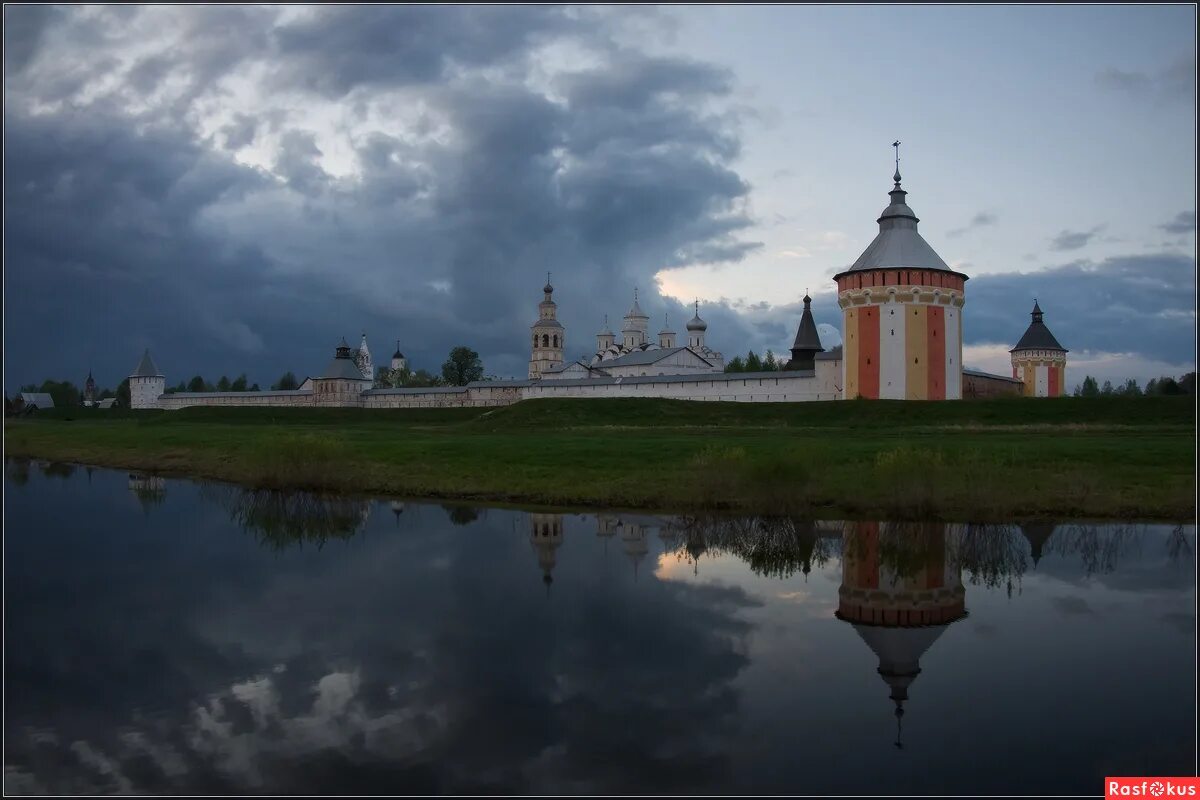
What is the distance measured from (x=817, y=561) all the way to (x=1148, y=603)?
379 centimetres

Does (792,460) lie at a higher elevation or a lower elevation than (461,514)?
higher

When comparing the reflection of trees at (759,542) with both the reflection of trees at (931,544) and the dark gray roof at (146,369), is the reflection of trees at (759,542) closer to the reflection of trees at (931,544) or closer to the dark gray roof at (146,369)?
the reflection of trees at (931,544)

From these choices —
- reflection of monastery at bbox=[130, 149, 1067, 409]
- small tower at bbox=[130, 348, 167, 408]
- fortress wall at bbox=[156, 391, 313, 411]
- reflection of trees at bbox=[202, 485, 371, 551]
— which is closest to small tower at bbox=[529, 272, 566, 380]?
reflection of monastery at bbox=[130, 149, 1067, 409]

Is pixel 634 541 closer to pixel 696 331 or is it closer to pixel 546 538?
pixel 546 538

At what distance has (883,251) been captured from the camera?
3459cm

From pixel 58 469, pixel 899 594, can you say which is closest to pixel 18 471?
pixel 58 469

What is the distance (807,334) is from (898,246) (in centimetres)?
1360

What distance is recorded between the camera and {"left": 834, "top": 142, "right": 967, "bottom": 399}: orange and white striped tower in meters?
33.6

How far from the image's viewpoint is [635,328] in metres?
74.0

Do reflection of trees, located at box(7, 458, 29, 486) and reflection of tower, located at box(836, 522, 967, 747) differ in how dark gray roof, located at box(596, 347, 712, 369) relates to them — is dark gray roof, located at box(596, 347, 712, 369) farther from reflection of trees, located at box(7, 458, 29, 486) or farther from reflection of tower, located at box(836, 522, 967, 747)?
reflection of tower, located at box(836, 522, 967, 747)

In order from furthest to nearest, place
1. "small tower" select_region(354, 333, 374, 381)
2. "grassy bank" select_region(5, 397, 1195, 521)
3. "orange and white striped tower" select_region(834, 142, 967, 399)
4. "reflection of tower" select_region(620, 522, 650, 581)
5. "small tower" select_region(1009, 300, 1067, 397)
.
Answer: "small tower" select_region(354, 333, 374, 381)
"small tower" select_region(1009, 300, 1067, 397)
"orange and white striped tower" select_region(834, 142, 967, 399)
"grassy bank" select_region(5, 397, 1195, 521)
"reflection of tower" select_region(620, 522, 650, 581)

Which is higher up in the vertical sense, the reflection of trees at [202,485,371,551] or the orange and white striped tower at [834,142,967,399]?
the orange and white striped tower at [834,142,967,399]

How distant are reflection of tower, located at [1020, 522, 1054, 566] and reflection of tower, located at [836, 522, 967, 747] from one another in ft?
3.87

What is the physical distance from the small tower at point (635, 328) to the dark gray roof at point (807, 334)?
26.2 meters
